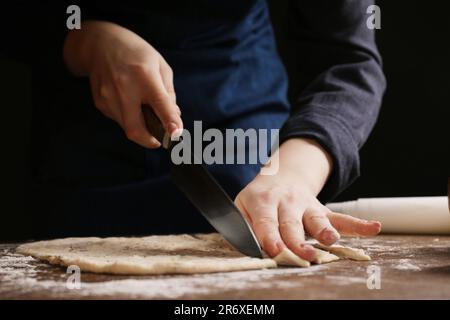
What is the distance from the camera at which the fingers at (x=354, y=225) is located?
0.87 m

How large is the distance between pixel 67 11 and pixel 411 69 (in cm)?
112

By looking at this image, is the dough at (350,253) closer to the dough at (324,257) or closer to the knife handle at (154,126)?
the dough at (324,257)

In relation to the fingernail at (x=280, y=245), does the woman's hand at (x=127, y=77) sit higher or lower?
higher

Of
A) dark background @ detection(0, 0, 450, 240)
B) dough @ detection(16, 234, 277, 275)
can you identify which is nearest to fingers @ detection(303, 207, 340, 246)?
dough @ detection(16, 234, 277, 275)

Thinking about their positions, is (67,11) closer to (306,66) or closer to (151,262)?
(306,66)

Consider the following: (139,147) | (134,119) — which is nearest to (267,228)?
(134,119)

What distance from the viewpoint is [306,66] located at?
4.54ft

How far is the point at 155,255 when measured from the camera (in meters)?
0.86

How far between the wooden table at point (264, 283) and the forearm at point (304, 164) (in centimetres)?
Result: 24

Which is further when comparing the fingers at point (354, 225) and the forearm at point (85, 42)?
the forearm at point (85, 42)

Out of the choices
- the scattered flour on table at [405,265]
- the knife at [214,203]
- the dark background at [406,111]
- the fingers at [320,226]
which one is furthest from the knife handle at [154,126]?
the dark background at [406,111]

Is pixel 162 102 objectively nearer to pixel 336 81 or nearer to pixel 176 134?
pixel 176 134

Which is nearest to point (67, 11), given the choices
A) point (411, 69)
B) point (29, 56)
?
point (29, 56)

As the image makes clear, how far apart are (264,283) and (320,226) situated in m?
0.25
